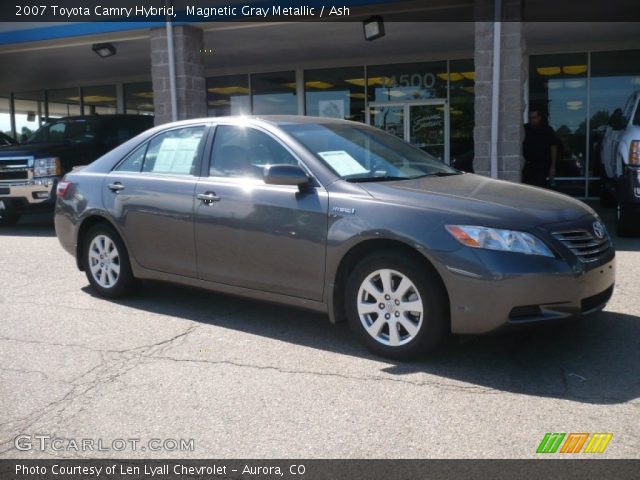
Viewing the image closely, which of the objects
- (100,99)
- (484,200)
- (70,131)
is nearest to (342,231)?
(484,200)

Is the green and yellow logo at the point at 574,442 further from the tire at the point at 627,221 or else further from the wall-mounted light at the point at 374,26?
the wall-mounted light at the point at 374,26

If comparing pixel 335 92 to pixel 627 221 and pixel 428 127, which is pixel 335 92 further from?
pixel 627 221

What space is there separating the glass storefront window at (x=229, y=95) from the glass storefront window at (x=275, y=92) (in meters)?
0.29

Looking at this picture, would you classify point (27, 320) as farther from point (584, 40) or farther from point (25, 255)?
point (584, 40)

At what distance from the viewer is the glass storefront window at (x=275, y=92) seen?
17.7m

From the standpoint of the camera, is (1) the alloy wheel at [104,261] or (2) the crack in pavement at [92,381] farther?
(1) the alloy wheel at [104,261]

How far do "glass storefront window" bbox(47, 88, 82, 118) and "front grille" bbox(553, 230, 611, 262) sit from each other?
64.5 ft

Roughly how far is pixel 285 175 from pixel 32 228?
8781mm

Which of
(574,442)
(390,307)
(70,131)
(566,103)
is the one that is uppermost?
(566,103)

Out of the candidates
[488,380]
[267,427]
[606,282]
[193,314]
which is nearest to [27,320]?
[193,314]

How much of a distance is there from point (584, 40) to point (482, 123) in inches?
243

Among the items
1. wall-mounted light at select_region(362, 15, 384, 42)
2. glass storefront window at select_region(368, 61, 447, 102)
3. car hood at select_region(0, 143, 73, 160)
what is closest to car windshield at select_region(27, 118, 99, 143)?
car hood at select_region(0, 143, 73, 160)

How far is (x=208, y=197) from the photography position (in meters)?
5.32

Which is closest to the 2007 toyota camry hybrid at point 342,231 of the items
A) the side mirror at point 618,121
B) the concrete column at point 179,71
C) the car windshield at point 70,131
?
the side mirror at point 618,121
